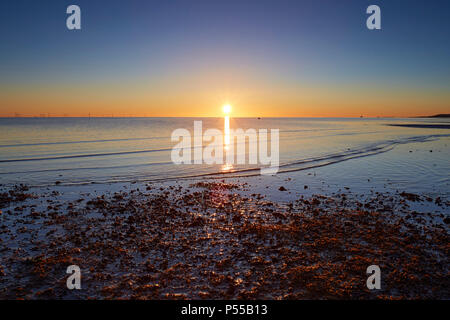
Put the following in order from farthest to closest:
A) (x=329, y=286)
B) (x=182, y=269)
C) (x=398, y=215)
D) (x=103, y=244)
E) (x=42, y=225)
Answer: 1. (x=398, y=215)
2. (x=42, y=225)
3. (x=103, y=244)
4. (x=182, y=269)
5. (x=329, y=286)

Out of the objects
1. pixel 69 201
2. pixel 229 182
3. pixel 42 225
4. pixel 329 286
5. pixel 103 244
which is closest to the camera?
pixel 329 286

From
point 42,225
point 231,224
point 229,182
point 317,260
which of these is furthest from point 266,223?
point 42,225

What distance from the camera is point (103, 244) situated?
992cm

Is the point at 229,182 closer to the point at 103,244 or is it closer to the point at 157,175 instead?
the point at 157,175

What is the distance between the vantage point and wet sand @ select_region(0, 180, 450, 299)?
742 centimetres

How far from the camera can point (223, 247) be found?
32.2 ft

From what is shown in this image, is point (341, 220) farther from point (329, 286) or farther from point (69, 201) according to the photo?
point (69, 201)

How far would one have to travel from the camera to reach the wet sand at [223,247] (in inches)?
292

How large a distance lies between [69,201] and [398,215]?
63.5 ft
